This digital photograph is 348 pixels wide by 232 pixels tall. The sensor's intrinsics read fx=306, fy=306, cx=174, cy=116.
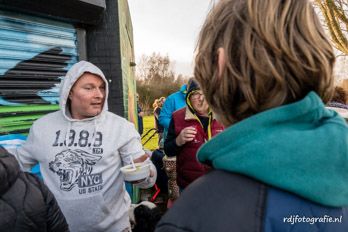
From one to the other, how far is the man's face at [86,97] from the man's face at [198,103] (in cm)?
95

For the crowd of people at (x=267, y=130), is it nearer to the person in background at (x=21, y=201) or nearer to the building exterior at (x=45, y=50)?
the person in background at (x=21, y=201)

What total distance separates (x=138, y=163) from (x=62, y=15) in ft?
6.11

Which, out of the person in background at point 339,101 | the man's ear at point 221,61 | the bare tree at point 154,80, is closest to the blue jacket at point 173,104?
the person in background at point 339,101

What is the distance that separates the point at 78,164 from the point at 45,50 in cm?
152

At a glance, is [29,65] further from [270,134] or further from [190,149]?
[270,134]

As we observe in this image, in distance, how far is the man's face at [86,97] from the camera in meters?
2.28

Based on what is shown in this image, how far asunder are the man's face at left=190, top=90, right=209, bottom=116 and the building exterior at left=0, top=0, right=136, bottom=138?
1055 mm

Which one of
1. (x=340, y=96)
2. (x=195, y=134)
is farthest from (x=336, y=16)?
(x=195, y=134)

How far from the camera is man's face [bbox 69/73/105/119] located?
228 cm

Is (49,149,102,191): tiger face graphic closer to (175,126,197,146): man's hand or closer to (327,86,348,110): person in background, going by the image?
(175,126,197,146): man's hand

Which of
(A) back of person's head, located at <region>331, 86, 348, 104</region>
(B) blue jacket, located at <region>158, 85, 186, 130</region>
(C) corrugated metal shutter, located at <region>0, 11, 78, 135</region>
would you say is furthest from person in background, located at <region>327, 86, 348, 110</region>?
(C) corrugated metal shutter, located at <region>0, 11, 78, 135</region>

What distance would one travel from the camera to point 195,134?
2895 mm

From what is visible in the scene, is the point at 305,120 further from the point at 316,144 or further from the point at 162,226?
the point at 162,226

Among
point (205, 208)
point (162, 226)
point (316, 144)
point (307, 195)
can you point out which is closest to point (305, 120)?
point (316, 144)
